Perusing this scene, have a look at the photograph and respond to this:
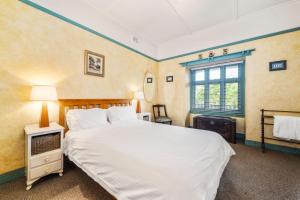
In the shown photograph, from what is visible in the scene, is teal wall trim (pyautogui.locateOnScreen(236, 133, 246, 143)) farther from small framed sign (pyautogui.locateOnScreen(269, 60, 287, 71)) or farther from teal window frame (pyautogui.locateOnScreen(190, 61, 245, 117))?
small framed sign (pyautogui.locateOnScreen(269, 60, 287, 71))

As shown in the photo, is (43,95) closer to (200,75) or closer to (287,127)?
(200,75)

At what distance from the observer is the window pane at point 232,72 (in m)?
3.49

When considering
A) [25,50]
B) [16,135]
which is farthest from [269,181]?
[25,50]

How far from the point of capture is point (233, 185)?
1681 mm

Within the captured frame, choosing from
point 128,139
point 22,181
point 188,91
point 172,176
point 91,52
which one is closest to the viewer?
point 172,176

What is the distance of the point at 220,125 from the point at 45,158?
368 cm

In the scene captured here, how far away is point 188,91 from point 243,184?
2.89 m

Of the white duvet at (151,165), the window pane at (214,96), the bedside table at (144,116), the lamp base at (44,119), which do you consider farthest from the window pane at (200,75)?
the lamp base at (44,119)

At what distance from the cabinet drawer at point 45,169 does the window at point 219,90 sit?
3696 millimetres

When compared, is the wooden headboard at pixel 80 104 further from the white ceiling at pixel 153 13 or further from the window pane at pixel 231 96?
the window pane at pixel 231 96

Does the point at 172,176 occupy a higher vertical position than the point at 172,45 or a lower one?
lower

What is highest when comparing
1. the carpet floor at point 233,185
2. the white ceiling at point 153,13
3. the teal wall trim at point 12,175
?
the white ceiling at point 153,13

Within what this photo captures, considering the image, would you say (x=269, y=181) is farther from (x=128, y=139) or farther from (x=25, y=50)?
(x=25, y=50)

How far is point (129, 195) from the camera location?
0.98 m
